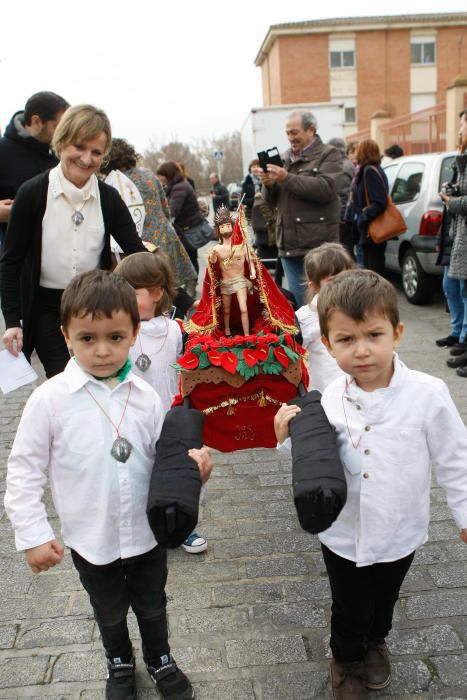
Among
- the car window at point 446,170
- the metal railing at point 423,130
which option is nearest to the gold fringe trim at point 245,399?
the car window at point 446,170

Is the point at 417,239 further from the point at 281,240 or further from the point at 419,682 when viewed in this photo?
the point at 419,682

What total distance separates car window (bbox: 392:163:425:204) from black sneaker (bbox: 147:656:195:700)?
23.6 feet

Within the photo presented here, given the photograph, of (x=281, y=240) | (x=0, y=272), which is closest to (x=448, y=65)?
(x=281, y=240)

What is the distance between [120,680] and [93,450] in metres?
0.91

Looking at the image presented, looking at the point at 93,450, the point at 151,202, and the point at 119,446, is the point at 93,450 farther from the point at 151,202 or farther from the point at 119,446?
the point at 151,202

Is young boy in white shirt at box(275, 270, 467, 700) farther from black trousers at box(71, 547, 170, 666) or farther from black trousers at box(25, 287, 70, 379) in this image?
black trousers at box(25, 287, 70, 379)

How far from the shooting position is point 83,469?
2.05 metres

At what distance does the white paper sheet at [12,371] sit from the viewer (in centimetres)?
308

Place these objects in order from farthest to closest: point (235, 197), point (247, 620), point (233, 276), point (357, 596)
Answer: point (235, 197) < point (233, 276) < point (247, 620) < point (357, 596)

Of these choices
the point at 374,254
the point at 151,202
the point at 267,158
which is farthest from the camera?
the point at 374,254

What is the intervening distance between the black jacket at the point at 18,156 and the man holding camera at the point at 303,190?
194 cm

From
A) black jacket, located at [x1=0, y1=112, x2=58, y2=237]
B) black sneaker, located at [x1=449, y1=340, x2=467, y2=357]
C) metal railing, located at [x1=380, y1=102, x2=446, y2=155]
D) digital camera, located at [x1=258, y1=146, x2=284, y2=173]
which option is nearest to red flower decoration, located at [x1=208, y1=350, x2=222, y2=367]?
black jacket, located at [x1=0, y1=112, x2=58, y2=237]

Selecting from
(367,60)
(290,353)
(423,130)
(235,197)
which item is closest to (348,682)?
(290,353)

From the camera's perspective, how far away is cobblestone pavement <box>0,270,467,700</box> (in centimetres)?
233
